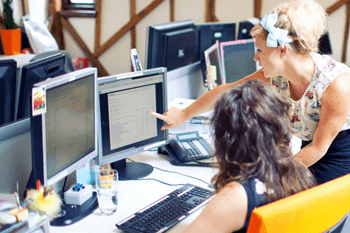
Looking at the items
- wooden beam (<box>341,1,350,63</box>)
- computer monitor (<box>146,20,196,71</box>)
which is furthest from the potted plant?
wooden beam (<box>341,1,350,63</box>)

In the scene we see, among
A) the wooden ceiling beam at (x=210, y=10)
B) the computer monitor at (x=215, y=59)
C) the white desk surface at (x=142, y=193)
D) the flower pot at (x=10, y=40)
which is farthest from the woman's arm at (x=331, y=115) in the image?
the flower pot at (x=10, y=40)

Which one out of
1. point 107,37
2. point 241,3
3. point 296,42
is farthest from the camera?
point 107,37

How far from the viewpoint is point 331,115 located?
1457mm

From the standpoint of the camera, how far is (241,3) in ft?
16.4

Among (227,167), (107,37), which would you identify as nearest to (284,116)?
(227,167)

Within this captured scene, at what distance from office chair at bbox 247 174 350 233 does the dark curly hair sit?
0.33 ft

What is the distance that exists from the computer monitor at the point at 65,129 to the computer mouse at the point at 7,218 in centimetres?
27

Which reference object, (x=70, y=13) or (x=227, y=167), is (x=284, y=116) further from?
(x=70, y=13)

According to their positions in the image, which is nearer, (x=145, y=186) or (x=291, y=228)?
(x=291, y=228)

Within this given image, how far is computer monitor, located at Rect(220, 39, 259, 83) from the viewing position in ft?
9.20

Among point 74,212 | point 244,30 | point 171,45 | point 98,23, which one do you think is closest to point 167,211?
point 74,212

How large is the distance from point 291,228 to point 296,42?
84cm

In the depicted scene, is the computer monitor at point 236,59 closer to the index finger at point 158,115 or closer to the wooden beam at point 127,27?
the index finger at point 158,115

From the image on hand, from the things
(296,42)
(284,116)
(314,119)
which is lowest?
(314,119)
